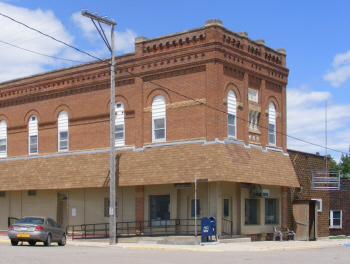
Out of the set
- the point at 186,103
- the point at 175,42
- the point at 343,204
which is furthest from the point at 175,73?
the point at 343,204

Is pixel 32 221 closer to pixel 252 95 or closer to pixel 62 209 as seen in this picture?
pixel 62 209

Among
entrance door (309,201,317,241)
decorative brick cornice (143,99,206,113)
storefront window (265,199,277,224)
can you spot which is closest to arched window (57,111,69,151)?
decorative brick cornice (143,99,206,113)

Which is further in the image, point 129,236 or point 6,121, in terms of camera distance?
point 6,121

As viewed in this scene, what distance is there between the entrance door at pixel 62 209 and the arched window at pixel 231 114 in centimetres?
1098

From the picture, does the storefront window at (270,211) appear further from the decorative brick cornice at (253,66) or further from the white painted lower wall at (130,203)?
the decorative brick cornice at (253,66)

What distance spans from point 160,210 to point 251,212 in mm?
4811

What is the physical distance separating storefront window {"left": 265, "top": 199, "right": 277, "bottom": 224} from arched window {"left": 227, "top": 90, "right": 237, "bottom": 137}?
16.1 feet

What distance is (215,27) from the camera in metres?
26.6

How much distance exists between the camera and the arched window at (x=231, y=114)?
27.5 metres

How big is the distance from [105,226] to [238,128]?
9033 millimetres

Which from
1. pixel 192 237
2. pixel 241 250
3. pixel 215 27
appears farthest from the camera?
pixel 215 27

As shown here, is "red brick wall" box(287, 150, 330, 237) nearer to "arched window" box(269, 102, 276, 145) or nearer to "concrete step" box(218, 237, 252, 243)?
"arched window" box(269, 102, 276, 145)

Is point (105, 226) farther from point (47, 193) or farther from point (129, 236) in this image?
point (47, 193)

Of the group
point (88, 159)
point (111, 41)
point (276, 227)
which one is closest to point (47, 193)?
point (88, 159)
